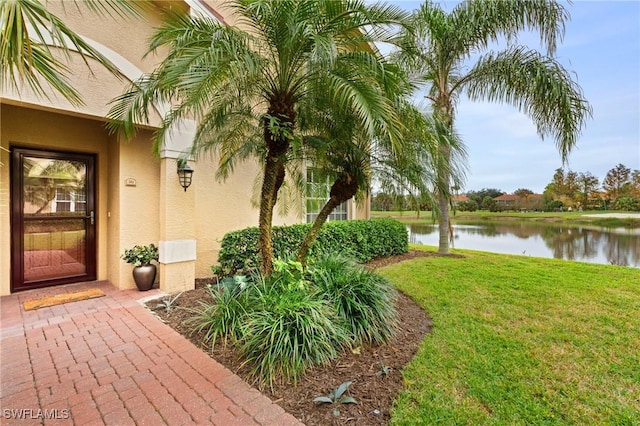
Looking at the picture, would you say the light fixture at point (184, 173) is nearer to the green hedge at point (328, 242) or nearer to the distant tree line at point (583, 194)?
the green hedge at point (328, 242)

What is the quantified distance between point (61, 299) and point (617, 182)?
4492 cm

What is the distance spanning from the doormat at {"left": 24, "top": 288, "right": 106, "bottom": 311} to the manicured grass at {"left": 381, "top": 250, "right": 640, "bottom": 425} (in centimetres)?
545

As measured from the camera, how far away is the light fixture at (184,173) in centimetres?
518

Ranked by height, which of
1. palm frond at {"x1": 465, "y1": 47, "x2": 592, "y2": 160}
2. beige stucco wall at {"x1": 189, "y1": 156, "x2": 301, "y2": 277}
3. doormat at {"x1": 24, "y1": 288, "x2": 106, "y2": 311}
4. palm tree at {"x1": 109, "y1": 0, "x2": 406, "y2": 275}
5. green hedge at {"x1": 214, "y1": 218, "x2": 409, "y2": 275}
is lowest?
doormat at {"x1": 24, "y1": 288, "x2": 106, "y2": 311}

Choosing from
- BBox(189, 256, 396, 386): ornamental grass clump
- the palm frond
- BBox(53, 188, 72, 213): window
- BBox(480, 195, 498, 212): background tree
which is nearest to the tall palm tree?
BBox(189, 256, 396, 386): ornamental grass clump

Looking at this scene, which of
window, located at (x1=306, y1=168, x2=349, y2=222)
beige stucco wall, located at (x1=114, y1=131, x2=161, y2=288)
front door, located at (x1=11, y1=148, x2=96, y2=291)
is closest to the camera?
front door, located at (x1=11, y1=148, x2=96, y2=291)

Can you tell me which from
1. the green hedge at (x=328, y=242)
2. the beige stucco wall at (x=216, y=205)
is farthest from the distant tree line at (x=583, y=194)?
the beige stucco wall at (x=216, y=205)

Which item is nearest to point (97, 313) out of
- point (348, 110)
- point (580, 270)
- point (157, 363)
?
point (157, 363)

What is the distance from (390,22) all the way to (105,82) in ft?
15.0

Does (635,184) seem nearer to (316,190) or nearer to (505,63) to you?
(505,63)

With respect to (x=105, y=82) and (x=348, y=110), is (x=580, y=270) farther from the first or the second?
(x=105, y=82)

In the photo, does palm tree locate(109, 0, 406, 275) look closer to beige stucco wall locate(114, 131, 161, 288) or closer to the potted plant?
beige stucco wall locate(114, 131, 161, 288)

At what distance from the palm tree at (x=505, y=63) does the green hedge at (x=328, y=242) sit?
215 cm

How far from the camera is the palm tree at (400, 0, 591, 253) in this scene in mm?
6844
